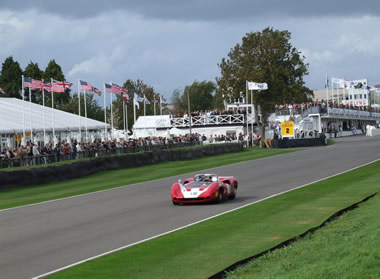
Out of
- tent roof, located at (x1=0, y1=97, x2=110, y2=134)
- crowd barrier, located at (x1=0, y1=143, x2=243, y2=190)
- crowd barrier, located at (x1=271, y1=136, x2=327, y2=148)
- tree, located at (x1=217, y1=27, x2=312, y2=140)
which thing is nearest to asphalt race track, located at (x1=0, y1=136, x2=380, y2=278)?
crowd barrier, located at (x1=0, y1=143, x2=243, y2=190)

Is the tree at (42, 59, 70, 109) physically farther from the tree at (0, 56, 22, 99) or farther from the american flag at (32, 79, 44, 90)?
the american flag at (32, 79, 44, 90)

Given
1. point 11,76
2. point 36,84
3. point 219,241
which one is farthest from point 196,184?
point 11,76

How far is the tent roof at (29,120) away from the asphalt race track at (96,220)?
1989 cm

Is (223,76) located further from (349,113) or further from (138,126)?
(349,113)

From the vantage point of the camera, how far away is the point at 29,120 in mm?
50281

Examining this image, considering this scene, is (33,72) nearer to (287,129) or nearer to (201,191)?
(287,129)

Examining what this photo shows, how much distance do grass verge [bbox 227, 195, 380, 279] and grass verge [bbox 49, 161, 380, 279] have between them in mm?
402

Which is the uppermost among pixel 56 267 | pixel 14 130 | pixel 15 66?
pixel 15 66

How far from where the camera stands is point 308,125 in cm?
7175

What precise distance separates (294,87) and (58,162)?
45.7 meters

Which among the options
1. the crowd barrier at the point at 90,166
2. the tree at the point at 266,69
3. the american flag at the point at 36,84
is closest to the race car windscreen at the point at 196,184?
the crowd barrier at the point at 90,166

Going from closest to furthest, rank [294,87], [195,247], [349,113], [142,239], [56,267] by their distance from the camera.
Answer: [56,267], [195,247], [142,239], [294,87], [349,113]

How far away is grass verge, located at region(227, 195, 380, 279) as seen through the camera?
8469 millimetres

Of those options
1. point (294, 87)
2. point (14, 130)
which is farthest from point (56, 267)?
point (294, 87)
